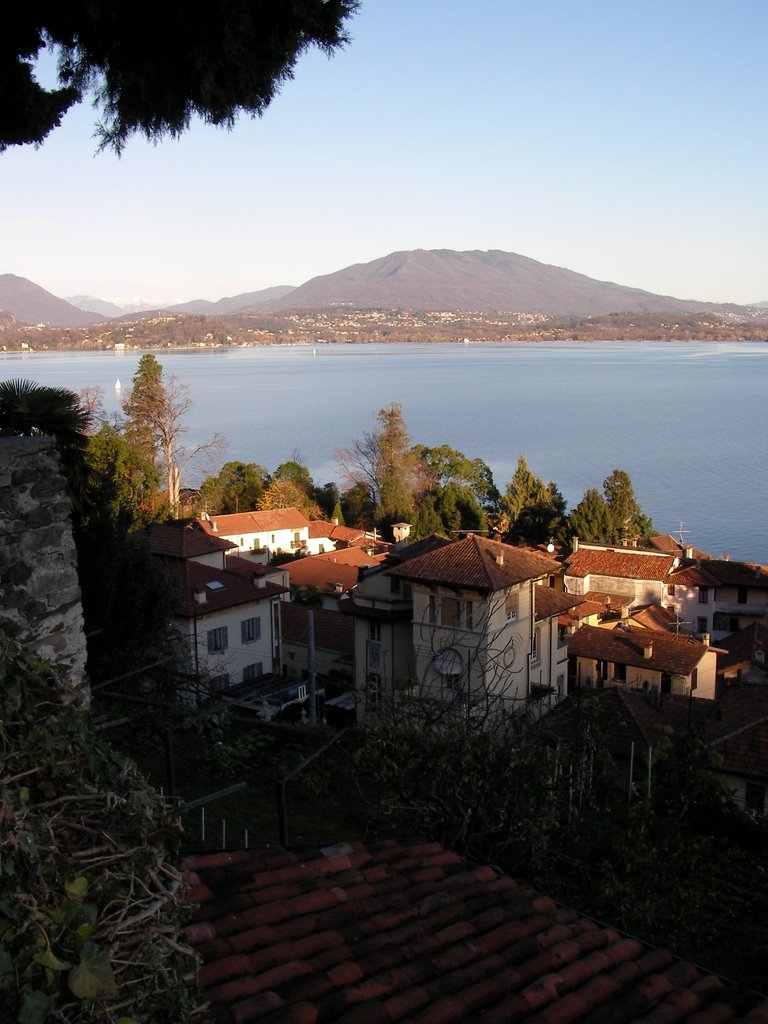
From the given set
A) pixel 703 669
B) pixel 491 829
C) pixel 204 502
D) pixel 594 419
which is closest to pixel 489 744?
pixel 491 829

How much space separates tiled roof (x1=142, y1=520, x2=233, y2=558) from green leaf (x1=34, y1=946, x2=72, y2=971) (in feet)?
71.6

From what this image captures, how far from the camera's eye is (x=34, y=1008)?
176 centimetres

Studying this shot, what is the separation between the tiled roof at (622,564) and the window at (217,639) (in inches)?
662

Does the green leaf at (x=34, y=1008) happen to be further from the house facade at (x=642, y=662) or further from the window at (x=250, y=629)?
the window at (x=250, y=629)

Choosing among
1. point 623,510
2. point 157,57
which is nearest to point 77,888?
point 157,57

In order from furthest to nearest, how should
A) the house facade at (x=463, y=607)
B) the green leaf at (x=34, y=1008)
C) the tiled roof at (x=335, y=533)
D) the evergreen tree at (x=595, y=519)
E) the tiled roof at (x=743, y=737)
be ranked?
1. the tiled roof at (x=335, y=533)
2. the evergreen tree at (x=595, y=519)
3. the house facade at (x=463, y=607)
4. the tiled roof at (x=743, y=737)
5. the green leaf at (x=34, y=1008)

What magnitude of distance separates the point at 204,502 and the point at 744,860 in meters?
39.3

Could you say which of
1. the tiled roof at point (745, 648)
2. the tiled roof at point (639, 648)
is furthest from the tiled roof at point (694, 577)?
the tiled roof at point (639, 648)

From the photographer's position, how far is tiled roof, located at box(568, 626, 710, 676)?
2209cm

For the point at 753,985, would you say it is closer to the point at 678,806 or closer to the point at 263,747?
the point at 678,806

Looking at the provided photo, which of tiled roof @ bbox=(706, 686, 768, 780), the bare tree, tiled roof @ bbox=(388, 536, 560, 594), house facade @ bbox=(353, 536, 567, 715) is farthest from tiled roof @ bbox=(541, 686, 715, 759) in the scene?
the bare tree

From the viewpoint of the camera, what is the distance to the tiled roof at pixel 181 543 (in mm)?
23938

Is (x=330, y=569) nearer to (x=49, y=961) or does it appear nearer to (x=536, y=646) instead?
(x=536, y=646)

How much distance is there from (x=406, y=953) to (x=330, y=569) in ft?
105
